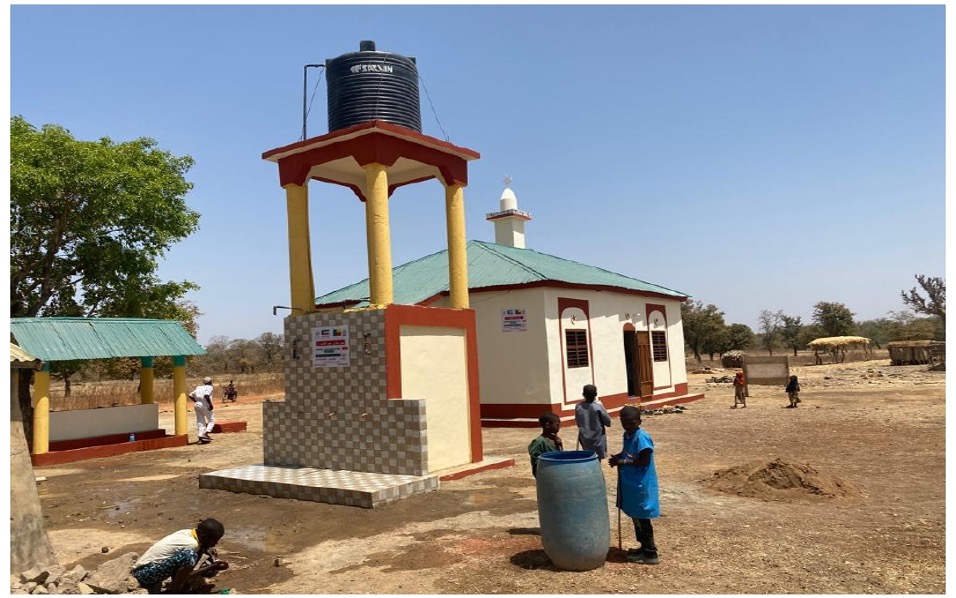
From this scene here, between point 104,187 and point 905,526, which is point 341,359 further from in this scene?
point 104,187

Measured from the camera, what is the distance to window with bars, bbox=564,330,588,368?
722 inches

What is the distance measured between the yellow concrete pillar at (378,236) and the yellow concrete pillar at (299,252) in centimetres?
139

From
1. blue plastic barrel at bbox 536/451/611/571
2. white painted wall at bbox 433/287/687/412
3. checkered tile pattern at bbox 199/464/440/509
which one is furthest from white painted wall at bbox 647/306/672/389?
blue plastic barrel at bbox 536/451/611/571

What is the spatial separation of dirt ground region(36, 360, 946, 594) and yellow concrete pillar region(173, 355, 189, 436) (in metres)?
2.44

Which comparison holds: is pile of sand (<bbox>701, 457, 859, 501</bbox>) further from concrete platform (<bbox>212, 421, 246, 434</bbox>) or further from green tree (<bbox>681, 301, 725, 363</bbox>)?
green tree (<bbox>681, 301, 725, 363</bbox>)

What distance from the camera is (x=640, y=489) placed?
5.60 metres

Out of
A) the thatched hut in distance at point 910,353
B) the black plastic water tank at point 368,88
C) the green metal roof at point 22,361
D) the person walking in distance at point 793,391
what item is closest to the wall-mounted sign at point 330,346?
the black plastic water tank at point 368,88

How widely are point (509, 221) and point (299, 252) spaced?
13.6m

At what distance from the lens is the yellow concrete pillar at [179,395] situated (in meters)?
15.8

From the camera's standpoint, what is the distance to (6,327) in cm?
509

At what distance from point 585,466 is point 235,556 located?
3.38m

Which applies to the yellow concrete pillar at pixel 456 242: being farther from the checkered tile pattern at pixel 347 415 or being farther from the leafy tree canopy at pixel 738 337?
the leafy tree canopy at pixel 738 337

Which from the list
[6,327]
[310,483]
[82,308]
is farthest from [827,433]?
[82,308]

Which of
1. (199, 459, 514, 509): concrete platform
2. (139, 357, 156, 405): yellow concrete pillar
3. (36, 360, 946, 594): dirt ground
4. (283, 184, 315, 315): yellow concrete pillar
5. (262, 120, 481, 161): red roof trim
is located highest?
(262, 120, 481, 161): red roof trim
